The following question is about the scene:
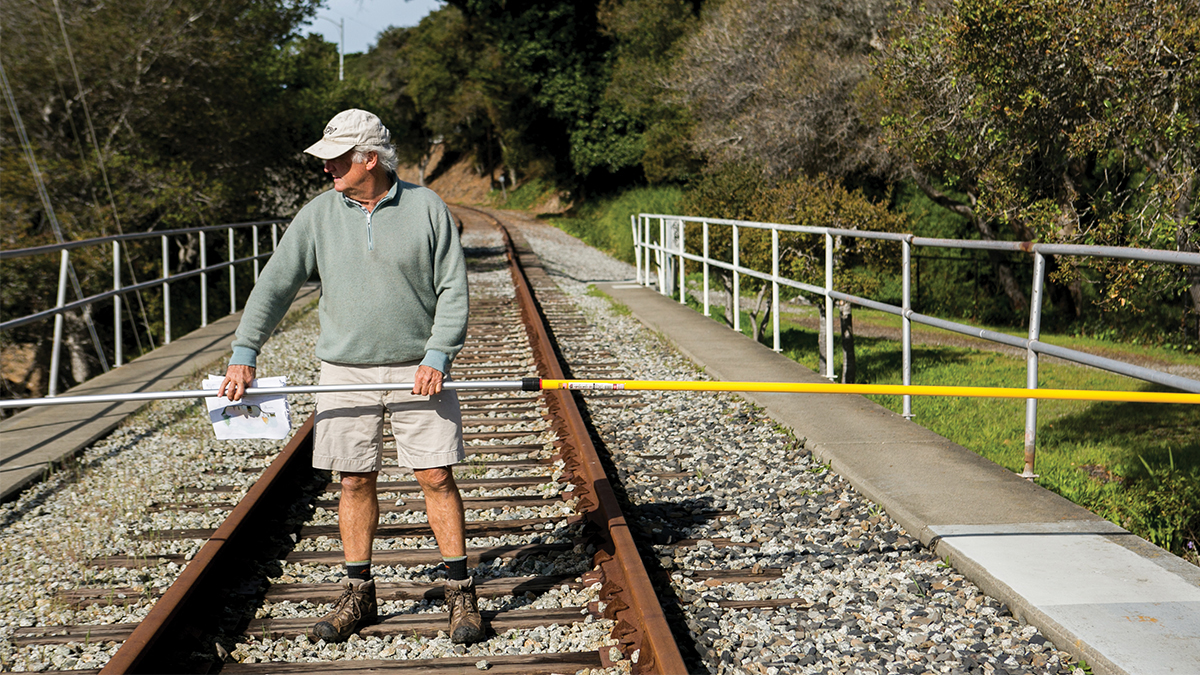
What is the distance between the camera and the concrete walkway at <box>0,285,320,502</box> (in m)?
6.25

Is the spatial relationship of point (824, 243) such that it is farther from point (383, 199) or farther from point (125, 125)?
point (125, 125)

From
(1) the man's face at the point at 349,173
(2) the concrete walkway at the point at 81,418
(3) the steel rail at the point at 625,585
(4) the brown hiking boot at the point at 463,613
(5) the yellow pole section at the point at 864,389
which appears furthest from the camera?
(2) the concrete walkway at the point at 81,418

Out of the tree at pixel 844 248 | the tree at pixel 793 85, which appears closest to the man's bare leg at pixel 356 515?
the tree at pixel 844 248

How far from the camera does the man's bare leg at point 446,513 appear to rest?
3.80 metres

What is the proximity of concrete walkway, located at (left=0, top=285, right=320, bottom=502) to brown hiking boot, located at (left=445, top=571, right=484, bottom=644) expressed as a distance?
11.1 feet

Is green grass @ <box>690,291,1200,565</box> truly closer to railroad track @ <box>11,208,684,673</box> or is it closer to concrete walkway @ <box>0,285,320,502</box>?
railroad track @ <box>11,208,684,673</box>

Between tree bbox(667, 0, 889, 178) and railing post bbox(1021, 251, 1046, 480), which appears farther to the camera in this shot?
tree bbox(667, 0, 889, 178)

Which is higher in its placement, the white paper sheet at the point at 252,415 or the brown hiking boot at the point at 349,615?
the white paper sheet at the point at 252,415

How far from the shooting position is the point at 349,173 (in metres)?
3.57

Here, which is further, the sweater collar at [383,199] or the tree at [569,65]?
the tree at [569,65]

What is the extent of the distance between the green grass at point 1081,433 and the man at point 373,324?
3.68 meters

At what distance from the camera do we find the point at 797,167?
1936 cm

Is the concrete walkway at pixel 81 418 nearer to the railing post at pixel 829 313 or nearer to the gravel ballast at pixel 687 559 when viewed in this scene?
the gravel ballast at pixel 687 559

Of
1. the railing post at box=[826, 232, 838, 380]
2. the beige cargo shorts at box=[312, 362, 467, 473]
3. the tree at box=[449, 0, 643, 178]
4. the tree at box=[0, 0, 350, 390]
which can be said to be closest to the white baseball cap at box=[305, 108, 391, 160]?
the beige cargo shorts at box=[312, 362, 467, 473]
